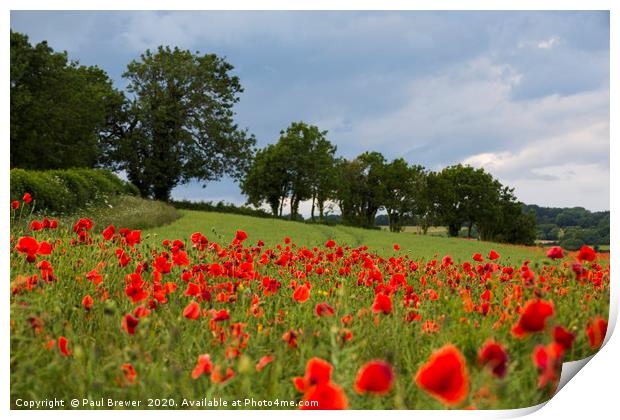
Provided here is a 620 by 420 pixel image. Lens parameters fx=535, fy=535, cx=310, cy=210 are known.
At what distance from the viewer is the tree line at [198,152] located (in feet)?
11.2

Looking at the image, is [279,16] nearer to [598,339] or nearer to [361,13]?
[361,13]

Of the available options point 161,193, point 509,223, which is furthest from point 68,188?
point 509,223

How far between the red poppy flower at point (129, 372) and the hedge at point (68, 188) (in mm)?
2071

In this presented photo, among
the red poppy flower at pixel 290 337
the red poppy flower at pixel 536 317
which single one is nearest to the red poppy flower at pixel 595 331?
the red poppy flower at pixel 536 317

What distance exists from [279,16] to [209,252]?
1.95 meters

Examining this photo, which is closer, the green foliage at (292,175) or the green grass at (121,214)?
the green grass at (121,214)

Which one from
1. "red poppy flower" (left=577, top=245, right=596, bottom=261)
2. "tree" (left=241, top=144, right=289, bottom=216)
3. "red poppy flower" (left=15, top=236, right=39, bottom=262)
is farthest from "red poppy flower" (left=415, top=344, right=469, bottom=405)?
"tree" (left=241, top=144, right=289, bottom=216)

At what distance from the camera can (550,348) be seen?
69.2 inches

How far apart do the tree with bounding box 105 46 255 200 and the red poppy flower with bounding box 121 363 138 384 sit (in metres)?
2.22

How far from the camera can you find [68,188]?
4.12 m

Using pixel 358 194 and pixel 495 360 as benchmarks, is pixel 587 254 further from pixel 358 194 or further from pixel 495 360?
pixel 358 194

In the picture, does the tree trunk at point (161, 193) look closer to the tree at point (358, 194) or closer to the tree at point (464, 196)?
the tree at point (358, 194)

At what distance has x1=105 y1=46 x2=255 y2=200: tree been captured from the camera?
178 inches
